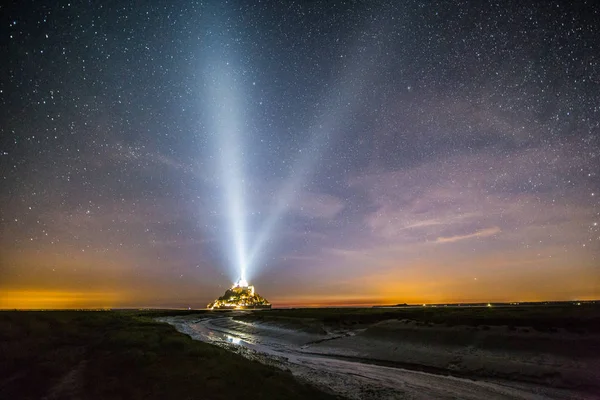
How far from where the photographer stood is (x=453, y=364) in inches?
1013

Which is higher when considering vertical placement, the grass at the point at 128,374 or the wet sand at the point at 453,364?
the grass at the point at 128,374

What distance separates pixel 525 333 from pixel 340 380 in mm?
17492

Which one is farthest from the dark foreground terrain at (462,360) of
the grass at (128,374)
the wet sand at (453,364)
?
the grass at (128,374)

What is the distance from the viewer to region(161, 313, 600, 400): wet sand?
739 inches

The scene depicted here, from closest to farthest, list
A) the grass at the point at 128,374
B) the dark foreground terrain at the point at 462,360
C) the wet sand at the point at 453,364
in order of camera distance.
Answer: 1. the grass at the point at 128,374
2. the wet sand at the point at 453,364
3. the dark foreground terrain at the point at 462,360

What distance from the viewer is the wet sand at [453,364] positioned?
739 inches

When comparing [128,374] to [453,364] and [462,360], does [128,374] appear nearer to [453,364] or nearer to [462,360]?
[453,364]

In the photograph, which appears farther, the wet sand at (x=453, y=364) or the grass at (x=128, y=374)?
the wet sand at (x=453, y=364)

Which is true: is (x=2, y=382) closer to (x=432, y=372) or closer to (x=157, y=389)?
(x=157, y=389)

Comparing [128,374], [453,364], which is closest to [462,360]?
[453,364]

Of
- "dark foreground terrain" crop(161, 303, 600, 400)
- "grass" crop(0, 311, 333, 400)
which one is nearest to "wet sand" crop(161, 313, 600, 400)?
"dark foreground terrain" crop(161, 303, 600, 400)

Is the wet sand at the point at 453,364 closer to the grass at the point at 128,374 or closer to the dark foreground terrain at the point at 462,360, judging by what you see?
the dark foreground terrain at the point at 462,360

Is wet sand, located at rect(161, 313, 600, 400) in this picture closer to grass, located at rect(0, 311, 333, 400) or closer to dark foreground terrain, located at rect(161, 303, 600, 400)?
dark foreground terrain, located at rect(161, 303, 600, 400)

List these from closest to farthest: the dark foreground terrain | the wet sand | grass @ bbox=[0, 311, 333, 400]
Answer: grass @ bbox=[0, 311, 333, 400], the wet sand, the dark foreground terrain
